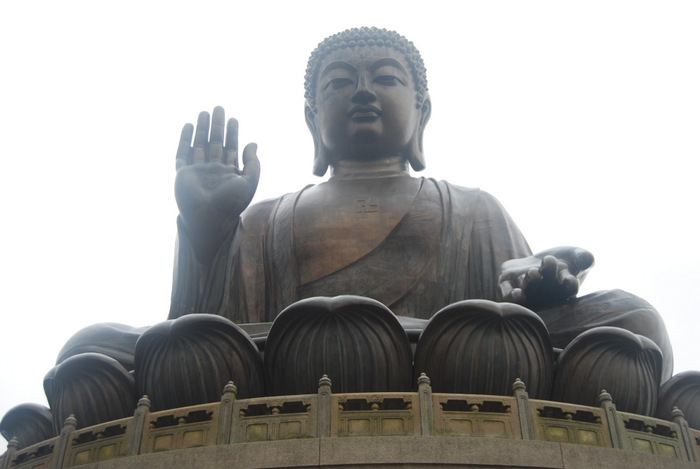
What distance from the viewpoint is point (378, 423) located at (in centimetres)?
570

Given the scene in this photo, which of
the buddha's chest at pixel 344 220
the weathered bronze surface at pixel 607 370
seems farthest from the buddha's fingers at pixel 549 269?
the buddha's chest at pixel 344 220

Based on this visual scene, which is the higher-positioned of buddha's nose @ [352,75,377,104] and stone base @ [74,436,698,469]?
buddha's nose @ [352,75,377,104]

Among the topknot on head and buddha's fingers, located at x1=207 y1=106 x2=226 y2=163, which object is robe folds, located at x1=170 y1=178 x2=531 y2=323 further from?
the topknot on head

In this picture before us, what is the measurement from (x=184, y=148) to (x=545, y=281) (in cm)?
282

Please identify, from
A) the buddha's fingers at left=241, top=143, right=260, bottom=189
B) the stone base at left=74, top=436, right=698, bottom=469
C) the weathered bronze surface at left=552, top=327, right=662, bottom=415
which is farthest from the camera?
the buddha's fingers at left=241, top=143, right=260, bottom=189

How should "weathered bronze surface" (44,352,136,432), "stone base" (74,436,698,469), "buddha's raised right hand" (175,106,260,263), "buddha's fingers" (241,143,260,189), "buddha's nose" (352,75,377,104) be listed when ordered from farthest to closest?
"buddha's nose" (352,75,377,104) < "buddha's fingers" (241,143,260,189) < "buddha's raised right hand" (175,106,260,263) < "weathered bronze surface" (44,352,136,432) < "stone base" (74,436,698,469)

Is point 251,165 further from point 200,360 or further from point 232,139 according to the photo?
point 200,360

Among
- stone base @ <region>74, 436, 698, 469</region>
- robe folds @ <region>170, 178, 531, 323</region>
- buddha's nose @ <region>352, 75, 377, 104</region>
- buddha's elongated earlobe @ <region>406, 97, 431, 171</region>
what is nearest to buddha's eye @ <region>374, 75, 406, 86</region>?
buddha's nose @ <region>352, 75, 377, 104</region>

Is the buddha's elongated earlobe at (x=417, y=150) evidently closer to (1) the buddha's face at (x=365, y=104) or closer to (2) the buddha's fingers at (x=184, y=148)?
(1) the buddha's face at (x=365, y=104)

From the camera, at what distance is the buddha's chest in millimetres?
8742

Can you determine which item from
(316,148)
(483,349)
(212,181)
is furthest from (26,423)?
(316,148)

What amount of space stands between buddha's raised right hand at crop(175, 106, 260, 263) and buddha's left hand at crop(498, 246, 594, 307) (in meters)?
1.97

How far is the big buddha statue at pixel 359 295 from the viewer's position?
6301 millimetres

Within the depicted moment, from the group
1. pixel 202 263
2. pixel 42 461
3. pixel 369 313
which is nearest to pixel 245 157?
pixel 202 263
